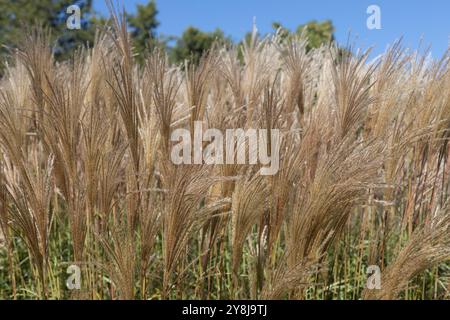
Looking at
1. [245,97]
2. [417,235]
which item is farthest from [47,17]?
[417,235]

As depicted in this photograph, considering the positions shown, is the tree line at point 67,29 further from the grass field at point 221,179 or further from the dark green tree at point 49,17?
the grass field at point 221,179

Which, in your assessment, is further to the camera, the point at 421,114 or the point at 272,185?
the point at 421,114

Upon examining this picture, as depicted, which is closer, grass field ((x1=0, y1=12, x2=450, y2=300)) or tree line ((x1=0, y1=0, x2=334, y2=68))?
grass field ((x1=0, y1=12, x2=450, y2=300))

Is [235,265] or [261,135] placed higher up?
[261,135]

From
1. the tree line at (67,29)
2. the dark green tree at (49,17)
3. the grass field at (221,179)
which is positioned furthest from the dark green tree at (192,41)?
the grass field at (221,179)

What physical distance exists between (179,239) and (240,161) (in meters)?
0.37

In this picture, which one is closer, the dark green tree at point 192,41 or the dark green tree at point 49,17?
the dark green tree at point 49,17

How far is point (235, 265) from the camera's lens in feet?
6.74

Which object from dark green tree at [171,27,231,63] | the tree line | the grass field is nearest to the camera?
the grass field

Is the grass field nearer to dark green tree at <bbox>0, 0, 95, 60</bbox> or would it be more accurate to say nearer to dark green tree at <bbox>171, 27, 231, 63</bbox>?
dark green tree at <bbox>0, 0, 95, 60</bbox>

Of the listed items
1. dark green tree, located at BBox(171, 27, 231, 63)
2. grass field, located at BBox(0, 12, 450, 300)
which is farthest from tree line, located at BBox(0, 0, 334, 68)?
grass field, located at BBox(0, 12, 450, 300)

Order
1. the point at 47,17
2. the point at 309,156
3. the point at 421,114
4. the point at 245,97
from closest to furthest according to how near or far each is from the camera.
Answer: the point at 309,156 → the point at 421,114 → the point at 245,97 → the point at 47,17
